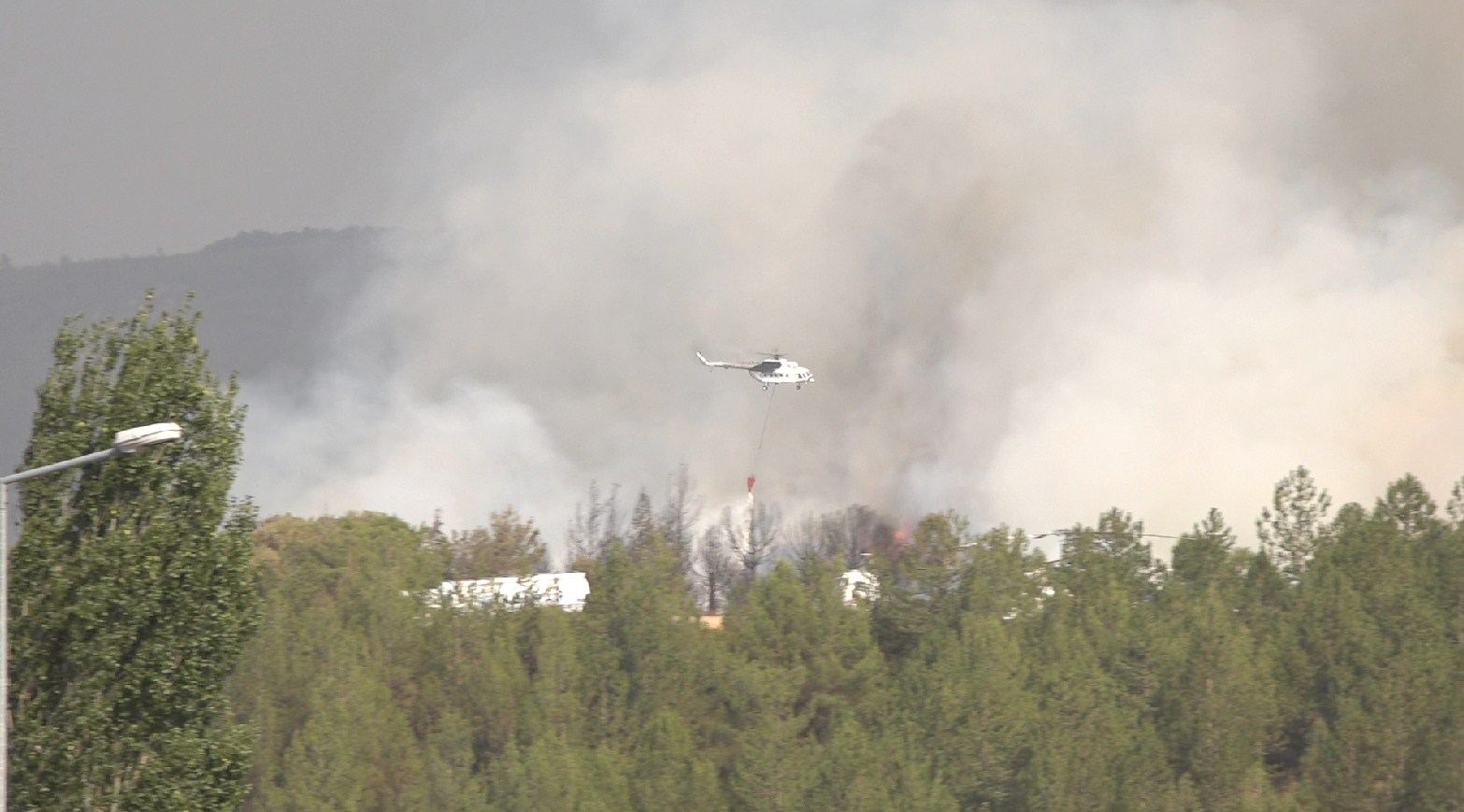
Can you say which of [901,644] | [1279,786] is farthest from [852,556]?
[1279,786]

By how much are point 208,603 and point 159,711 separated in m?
1.59

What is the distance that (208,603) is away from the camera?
24906mm

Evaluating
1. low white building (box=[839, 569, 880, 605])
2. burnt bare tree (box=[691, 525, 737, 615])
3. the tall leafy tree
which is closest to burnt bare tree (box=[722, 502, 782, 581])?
burnt bare tree (box=[691, 525, 737, 615])

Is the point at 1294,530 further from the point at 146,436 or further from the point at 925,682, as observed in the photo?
the point at 146,436

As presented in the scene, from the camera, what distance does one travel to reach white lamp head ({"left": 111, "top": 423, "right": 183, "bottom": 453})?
18234 mm

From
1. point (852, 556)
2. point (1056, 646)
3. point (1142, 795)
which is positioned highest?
point (852, 556)

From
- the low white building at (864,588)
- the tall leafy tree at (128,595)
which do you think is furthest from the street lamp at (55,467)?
the low white building at (864,588)

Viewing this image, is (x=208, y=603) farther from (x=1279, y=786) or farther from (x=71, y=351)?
(x=1279, y=786)

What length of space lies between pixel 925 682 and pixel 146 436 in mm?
42426

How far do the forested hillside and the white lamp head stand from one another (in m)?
32.9

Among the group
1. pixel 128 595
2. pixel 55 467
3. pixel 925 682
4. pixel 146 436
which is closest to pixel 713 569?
pixel 925 682

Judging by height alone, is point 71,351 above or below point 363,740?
above

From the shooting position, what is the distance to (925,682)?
5806cm

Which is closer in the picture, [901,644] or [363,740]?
[363,740]
